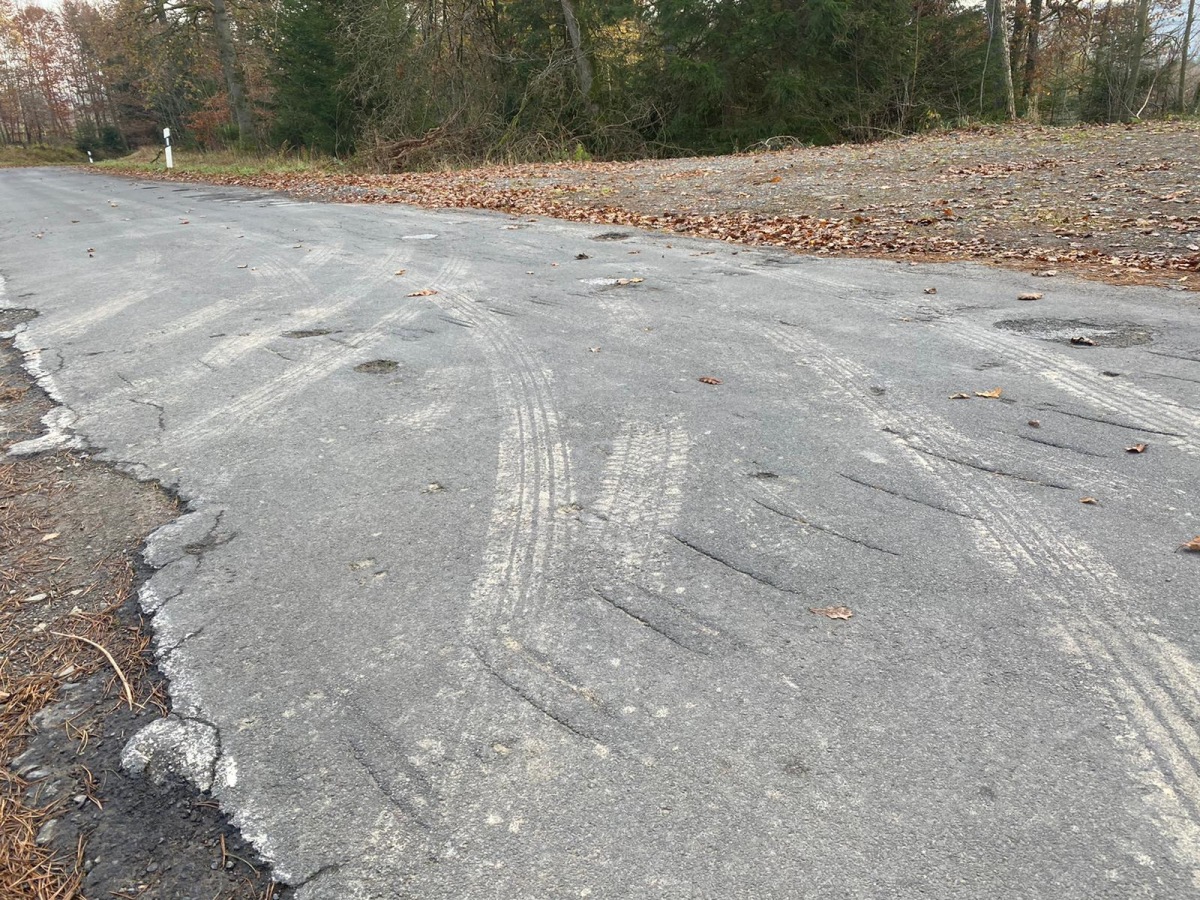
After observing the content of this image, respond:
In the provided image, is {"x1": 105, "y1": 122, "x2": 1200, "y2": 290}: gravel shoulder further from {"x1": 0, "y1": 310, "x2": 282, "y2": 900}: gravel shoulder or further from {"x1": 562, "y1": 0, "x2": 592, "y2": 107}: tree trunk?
{"x1": 0, "y1": 310, "x2": 282, "y2": 900}: gravel shoulder

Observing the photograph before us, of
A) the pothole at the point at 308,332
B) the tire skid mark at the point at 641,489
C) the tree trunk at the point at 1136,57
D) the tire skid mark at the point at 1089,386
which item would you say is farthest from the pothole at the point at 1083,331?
the tree trunk at the point at 1136,57

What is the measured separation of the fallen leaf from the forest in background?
815 inches

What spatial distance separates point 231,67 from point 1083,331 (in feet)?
98.4

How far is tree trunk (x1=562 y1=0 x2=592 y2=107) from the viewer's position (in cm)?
2297

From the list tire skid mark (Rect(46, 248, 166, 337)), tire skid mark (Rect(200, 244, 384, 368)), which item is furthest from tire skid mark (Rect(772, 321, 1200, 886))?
tire skid mark (Rect(46, 248, 166, 337))

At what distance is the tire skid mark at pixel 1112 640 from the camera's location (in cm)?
195

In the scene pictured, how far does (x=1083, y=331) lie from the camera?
17.7 ft

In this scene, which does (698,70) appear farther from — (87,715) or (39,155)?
(39,155)

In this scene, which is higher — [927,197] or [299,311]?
[927,197]

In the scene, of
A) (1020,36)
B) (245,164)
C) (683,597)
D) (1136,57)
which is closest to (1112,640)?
(683,597)

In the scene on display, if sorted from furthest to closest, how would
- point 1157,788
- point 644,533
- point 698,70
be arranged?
point 698,70 < point 644,533 < point 1157,788

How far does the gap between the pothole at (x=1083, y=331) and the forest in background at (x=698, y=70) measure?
17538 millimetres

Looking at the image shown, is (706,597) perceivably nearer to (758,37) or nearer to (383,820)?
(383,820)

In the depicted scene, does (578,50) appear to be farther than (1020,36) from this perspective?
No
